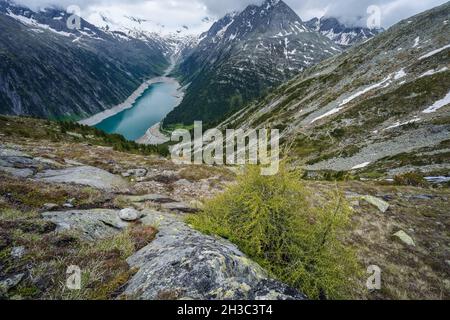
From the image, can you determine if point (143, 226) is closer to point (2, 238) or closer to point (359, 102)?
point (2, 238)

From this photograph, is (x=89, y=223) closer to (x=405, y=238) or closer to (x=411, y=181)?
(x=405, y=238)

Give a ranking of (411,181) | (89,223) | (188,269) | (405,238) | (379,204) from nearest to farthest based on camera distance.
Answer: (188,269)
(89,223)
(405,238)
(379,204)
(411,181)

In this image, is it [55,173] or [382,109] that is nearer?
[55,173]

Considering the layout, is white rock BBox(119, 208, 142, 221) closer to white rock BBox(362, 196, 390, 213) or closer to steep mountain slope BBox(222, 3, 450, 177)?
steep mountain slope BBox(222, 3, 450, 177)

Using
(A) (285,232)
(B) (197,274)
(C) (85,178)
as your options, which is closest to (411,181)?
(A) (285,232)

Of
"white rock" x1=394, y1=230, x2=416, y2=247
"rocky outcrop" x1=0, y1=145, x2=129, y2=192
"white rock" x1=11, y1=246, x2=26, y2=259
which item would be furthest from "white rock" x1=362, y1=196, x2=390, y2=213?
"white rock" x1=11, y1=246, x2=26, y2=259

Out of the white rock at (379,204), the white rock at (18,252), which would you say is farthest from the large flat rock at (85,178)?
the white rock at (379,204)
